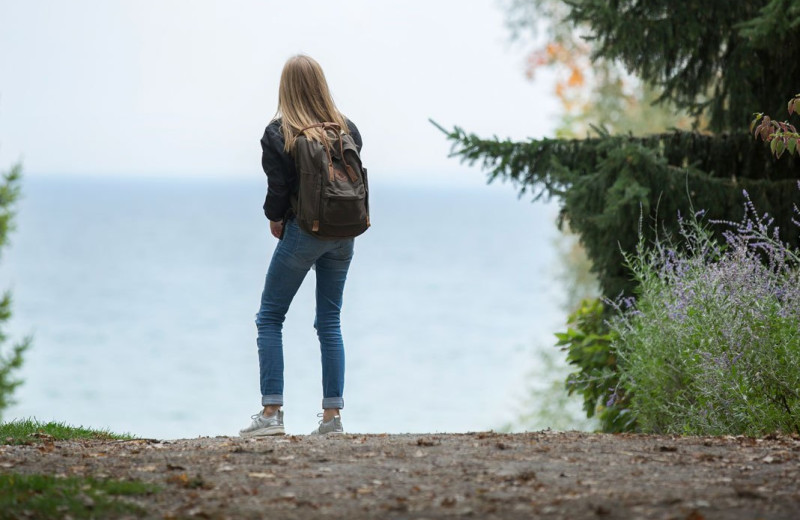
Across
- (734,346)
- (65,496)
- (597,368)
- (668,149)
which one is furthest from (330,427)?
(668,149)

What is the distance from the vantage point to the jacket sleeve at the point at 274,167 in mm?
5133

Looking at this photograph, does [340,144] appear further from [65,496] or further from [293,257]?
[65,496]

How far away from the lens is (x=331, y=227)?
5.13 m

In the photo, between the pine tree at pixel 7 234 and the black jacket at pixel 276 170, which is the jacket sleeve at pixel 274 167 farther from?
the pine tree at pixel 7 234

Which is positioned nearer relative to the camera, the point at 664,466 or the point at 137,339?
the point at 664,466

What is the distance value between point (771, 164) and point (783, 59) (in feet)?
2.94

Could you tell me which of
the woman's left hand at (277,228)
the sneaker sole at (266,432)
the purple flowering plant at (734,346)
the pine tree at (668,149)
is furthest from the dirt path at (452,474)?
the pine tree at (668,149)

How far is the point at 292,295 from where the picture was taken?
5.46 meters

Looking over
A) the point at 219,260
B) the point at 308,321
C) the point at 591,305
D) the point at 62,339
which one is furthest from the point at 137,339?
the point at 591,305

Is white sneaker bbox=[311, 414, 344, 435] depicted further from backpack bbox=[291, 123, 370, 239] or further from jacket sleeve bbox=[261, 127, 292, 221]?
jacket sleeve bbox=[261, 127, 292, 221]

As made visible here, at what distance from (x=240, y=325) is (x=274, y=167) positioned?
45090 mm

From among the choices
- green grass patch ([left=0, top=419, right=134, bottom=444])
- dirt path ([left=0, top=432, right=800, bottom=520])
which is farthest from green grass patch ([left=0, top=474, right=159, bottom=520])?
green grass patch ([left=0, top=419, right=134, bottom=444])

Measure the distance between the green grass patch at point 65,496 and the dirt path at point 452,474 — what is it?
11 cm

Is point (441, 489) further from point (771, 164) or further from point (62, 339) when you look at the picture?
point (62, 339)
